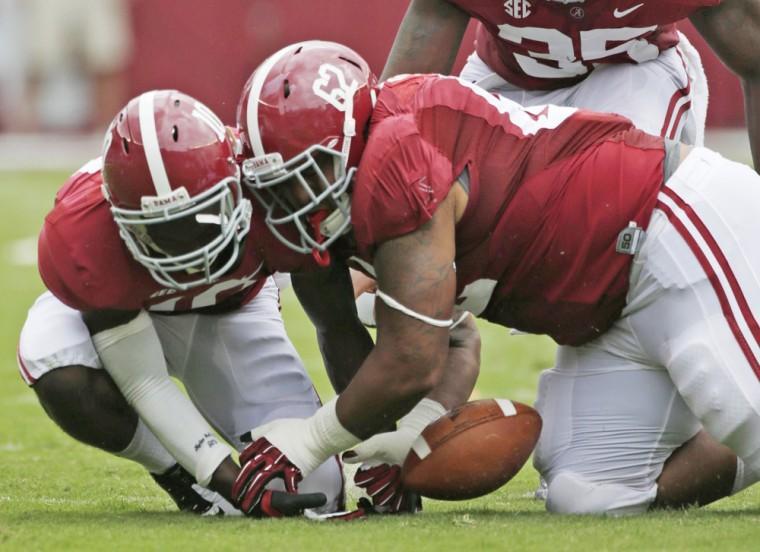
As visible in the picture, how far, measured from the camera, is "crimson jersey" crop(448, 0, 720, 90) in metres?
4.07

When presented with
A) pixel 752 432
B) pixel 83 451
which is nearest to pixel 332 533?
pixel 752 432

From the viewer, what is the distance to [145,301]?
3598 millimetres

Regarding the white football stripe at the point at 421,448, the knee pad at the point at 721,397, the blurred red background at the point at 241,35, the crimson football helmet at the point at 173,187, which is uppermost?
the crimson football helmet at the point at 173,187

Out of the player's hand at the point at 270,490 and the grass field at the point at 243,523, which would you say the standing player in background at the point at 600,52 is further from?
the player's hand at the point at 270,490

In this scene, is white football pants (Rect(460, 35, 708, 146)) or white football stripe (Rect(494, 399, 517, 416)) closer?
white football stripe (Rect(494, 399, 517, 416))

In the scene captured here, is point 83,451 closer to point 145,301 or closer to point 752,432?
point 145,301

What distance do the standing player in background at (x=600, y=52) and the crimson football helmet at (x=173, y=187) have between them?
111 centimetres

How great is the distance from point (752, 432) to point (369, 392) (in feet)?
2.89

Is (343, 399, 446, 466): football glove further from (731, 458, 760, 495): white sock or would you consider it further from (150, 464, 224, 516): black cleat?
(731, 458, 760, 495): white sock

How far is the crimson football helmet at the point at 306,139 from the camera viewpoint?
3.30 meters

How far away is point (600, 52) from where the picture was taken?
13.7 ft

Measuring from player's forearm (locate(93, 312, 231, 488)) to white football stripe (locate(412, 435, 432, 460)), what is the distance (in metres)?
0.44

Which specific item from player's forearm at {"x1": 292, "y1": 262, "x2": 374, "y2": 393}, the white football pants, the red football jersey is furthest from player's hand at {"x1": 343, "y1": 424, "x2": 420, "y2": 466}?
the white football pants

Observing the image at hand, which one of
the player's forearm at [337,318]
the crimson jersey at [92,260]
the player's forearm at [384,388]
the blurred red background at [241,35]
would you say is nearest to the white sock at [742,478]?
the player's forearm at [384,388]
